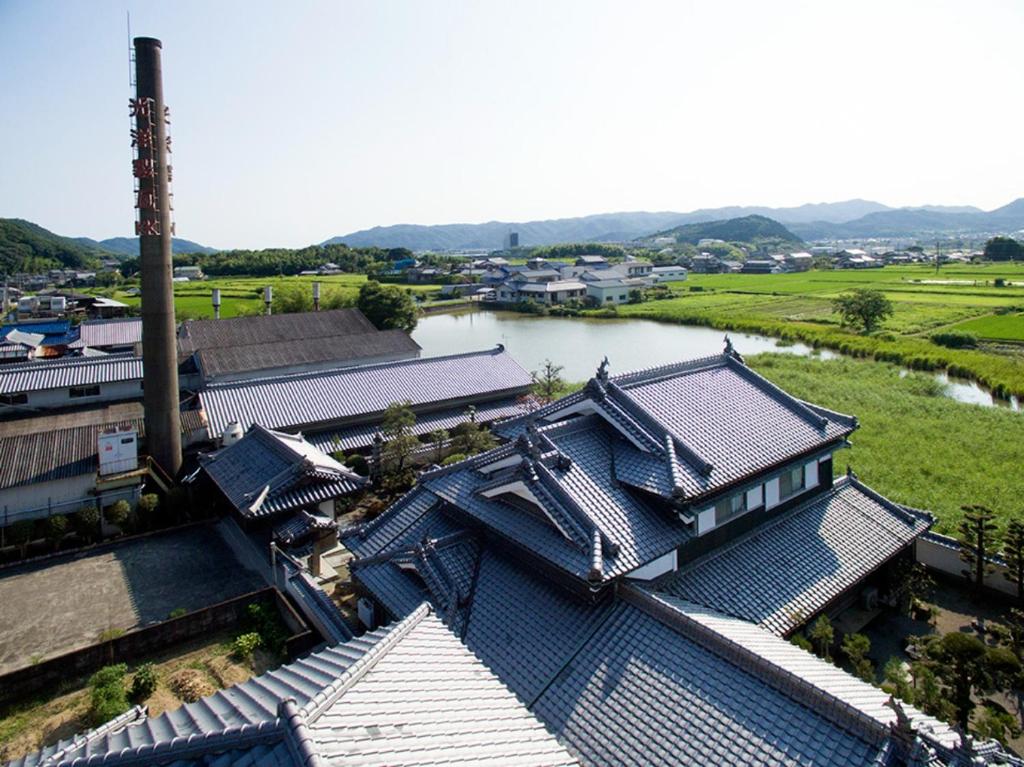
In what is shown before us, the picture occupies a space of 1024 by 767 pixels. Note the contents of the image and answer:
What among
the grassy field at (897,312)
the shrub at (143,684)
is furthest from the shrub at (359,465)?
the grassy field at (897,312)

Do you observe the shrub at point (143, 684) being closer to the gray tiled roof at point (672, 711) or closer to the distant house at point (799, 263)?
the gray tiled roof at point (672, 711)

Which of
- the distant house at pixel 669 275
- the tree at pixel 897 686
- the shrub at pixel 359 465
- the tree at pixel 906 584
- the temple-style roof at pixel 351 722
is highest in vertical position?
the distant house at pixel 669 275

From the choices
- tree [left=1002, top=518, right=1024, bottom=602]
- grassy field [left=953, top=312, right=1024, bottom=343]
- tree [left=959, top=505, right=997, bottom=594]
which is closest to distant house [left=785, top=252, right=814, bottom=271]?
grassy field [left=953, top=312, right=1024, bottom=343]

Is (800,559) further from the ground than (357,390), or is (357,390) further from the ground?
(357,390)

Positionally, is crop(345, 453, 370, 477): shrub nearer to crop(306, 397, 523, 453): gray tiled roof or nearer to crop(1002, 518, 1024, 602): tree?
crop(306, 397, 523, 453): gray tiled roof

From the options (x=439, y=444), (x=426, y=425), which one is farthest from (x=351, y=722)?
(x=426, y=425)

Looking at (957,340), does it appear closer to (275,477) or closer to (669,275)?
(275,477)
